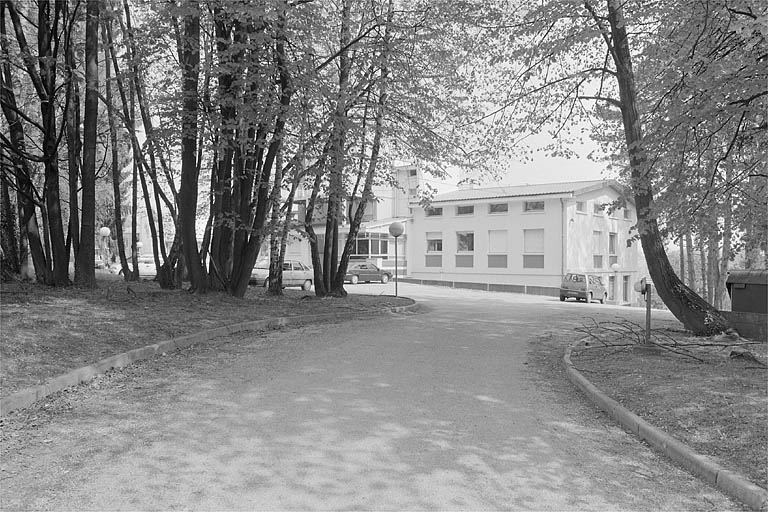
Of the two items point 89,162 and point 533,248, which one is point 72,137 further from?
point 533,248

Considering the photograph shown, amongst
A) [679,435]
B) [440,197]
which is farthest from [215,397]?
[440,197]

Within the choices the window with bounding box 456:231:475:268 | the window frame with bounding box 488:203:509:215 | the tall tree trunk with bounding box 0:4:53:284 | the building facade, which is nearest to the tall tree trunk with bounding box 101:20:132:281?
the tall tree trunk with bounding box 0:4:53:284

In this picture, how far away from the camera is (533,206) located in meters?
38.2

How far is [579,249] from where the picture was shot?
38.3 meters

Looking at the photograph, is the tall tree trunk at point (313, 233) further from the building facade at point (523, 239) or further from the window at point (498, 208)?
the window at point (498, 208)

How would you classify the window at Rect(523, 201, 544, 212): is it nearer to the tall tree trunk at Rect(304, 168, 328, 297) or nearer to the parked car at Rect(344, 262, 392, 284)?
the parked car at Rect(344, 262, 392, 284)

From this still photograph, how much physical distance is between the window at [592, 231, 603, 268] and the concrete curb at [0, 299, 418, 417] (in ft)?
90.1

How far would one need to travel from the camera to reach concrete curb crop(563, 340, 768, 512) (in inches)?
167

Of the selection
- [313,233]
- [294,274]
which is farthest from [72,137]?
[294,274]

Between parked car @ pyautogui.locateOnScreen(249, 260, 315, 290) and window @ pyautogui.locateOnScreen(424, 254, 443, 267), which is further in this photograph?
window @ pyautogui.locateOnScreen(424, 254, 443, 267)

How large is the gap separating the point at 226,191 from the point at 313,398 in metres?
11.0

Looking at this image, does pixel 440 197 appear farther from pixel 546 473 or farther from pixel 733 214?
pixel 546 473

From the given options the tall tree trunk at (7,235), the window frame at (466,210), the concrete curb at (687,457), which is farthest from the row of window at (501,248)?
the concrete curb at (687,457)

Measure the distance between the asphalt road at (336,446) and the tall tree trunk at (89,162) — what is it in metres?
7.40
